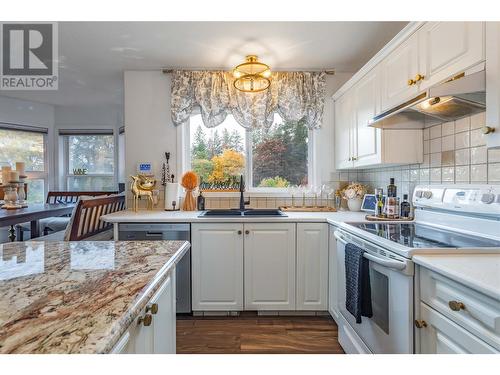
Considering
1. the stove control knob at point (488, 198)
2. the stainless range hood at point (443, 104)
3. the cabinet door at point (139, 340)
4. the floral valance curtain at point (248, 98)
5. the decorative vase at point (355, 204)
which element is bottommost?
the cabinet door at point (139, 340)

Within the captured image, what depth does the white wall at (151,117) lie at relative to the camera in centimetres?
295

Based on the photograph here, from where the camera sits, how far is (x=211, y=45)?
2.43 metres

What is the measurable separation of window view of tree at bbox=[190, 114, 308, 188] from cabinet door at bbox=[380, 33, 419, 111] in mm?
1173

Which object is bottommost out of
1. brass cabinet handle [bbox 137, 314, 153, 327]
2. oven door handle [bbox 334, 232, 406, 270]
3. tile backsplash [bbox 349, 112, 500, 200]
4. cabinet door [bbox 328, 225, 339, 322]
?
cabinet door [bbox 328, 225, 339, 322]

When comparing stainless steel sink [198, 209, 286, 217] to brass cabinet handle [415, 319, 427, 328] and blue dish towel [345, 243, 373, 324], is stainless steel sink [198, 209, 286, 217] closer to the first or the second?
blue dish towel [345, 243, 373, 324]

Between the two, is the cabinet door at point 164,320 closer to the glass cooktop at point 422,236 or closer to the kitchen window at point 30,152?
the glass cooktop at point 422,236

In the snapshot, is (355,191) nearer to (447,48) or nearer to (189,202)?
(447,48)

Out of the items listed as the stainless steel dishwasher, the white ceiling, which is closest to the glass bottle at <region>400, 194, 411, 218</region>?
the white ceiling

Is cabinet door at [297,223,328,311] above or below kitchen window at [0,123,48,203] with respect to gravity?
below

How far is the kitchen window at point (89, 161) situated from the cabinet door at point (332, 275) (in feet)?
12.4

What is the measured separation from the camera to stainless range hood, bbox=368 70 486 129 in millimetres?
1201

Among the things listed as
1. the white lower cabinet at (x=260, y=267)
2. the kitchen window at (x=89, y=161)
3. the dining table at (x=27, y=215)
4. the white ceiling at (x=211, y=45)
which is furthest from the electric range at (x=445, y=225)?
the kitchen window at (x=89, y=161)

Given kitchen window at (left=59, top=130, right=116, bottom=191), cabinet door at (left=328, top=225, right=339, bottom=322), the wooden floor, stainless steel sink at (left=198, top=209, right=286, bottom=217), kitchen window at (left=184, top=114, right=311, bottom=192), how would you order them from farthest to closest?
kitchen window at (left=59, top=130, right=116, bottom=191)
kitchen window at (left=184, top=114, right=311, bottom=192)
stainless steel sink at (left=198, top=209, right=286, bottom=217)
cabinet door at (left=328, top=225, right=339, bottom=322)
the wooden floor
